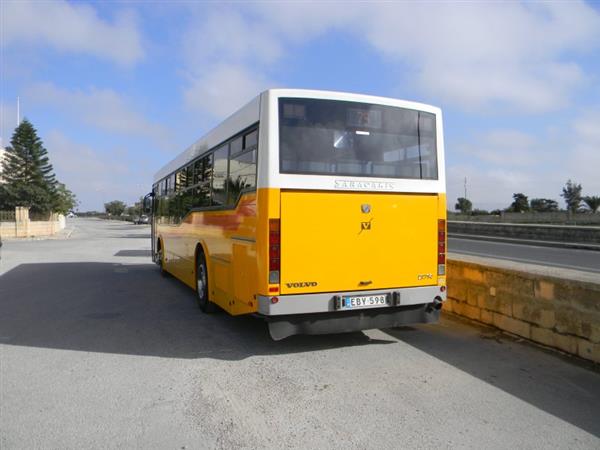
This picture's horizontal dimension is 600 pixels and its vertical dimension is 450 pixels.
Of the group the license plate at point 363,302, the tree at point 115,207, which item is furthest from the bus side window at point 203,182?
the tree at point 115,207

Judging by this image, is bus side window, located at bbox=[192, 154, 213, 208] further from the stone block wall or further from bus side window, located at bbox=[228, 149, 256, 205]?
the stone block wall

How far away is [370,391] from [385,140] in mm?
3004

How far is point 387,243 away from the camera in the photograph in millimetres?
5895

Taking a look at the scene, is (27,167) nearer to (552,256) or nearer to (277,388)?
(552,256)

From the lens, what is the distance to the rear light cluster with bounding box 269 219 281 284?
532 cm

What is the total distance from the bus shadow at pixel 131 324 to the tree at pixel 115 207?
482 feet

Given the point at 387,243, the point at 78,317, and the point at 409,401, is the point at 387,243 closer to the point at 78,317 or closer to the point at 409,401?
the point at 409,401

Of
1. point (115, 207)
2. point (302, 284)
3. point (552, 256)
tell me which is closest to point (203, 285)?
point (302, 284)

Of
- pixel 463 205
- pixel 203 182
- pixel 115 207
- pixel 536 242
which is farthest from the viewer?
pixel 115 207

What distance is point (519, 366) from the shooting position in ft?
17.2

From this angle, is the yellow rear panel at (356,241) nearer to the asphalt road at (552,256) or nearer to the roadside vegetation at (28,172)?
the asphalt road at (552,256)

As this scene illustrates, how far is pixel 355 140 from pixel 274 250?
5.49 feet

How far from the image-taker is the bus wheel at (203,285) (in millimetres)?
8133

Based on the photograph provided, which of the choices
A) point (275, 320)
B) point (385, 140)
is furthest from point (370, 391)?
point (385, 140)
